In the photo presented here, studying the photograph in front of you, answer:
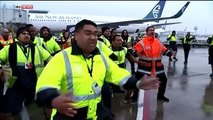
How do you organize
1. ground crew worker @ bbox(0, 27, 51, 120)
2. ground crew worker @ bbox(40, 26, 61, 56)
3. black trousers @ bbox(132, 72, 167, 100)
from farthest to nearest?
ground crew worker @ bbox(40, 26, 61, 56)
black trousers @ bbox(132, 72, 167, 100)
ground crew worker @ bbox(0, 27, 51, 120)

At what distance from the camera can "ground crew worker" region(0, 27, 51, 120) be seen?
4.73 metres

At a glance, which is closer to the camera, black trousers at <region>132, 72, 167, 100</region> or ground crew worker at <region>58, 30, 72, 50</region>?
black trousers at <region>132, 72, 167, 100</region>

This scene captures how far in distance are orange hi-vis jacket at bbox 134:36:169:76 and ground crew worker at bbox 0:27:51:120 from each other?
2.62 m

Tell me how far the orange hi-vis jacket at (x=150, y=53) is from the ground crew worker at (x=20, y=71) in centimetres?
262

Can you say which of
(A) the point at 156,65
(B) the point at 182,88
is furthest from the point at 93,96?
(B) the point at 182,88

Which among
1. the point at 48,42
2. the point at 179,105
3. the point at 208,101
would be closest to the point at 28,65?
the point at 48,42

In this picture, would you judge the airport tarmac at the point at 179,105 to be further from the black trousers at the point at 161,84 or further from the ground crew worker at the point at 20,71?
the ground crew worker at the point at 20,71

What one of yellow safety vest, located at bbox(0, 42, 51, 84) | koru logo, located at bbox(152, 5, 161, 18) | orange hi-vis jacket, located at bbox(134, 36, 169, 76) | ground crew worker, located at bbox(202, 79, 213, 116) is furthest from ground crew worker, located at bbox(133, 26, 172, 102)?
koru logo, located at bbox(152, 5, 161, 18)

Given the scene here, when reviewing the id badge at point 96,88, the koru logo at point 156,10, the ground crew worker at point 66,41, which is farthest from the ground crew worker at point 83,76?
the koru logo at point 156,10

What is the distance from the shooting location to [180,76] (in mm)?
12016

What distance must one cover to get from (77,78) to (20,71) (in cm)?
238

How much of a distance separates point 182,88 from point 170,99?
1.56m

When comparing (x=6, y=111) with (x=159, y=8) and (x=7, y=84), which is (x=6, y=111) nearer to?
A: (x=7, y=84)

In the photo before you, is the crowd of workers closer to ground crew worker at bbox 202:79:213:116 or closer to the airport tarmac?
the airport tarmac
